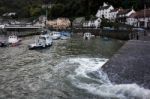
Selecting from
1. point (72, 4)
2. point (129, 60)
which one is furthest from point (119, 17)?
point (129, 60)

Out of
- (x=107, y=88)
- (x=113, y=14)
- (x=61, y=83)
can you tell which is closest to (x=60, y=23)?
(x=113, y=14)

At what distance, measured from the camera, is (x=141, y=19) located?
107 m

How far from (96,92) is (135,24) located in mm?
89090

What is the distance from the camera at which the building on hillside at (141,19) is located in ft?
340

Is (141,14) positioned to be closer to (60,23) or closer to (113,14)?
(113,14)

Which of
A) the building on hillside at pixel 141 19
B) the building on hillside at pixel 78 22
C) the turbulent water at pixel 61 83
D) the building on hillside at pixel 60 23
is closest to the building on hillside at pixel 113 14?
the building on hillside at pixel 78 22

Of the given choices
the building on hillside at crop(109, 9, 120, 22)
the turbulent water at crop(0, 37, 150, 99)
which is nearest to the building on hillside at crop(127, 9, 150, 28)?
the building on hillside at crop(109, 9, 120, 22)

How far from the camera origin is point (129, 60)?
34.4 metres

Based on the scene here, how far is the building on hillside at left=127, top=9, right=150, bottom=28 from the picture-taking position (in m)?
104

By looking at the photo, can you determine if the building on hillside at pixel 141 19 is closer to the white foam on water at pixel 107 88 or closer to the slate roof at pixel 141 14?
the slate roof at pixel 141 14

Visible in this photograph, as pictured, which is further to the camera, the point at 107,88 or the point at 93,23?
the point at 93,23

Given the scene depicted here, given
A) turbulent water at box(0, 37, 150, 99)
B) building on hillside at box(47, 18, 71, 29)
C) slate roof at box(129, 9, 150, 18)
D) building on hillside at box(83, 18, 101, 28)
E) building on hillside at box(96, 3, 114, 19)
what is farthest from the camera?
building on hillside at box(47, 18, 71, 29)

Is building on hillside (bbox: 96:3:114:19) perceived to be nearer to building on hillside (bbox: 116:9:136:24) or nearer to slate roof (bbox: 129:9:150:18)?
building on hillside (bbox: 116:9:136:24)

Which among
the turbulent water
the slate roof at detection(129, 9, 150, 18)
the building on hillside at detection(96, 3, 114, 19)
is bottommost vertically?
the turbulent water
